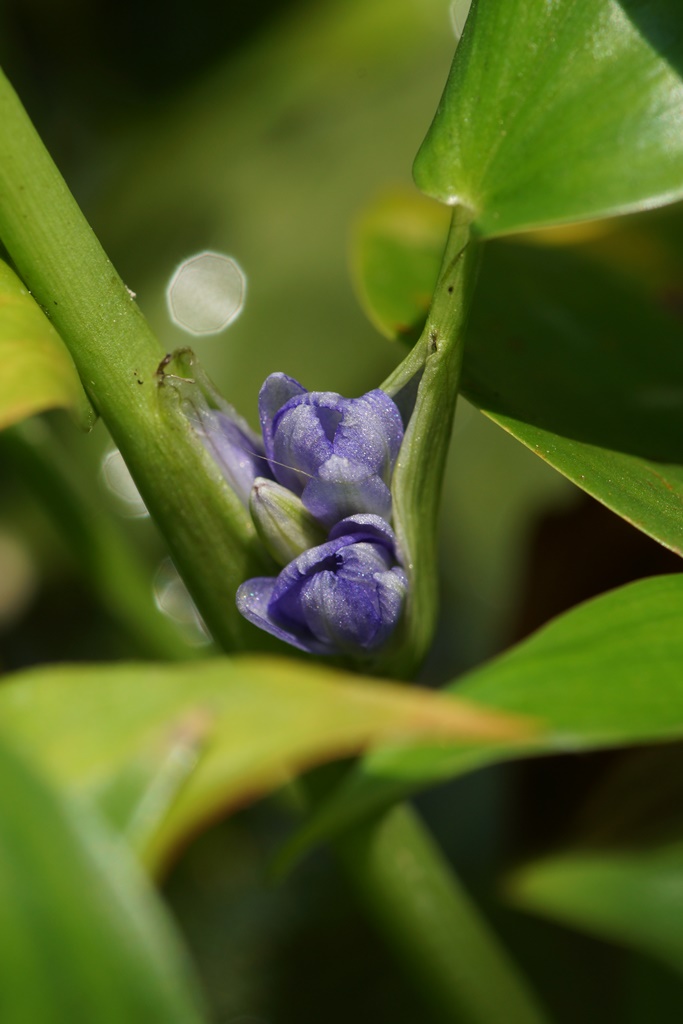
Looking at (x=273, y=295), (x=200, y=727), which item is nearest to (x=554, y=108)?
A: (x=200, y=727)

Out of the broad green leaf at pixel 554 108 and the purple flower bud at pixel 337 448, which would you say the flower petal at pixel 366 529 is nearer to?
the purple flower bud at pixel 337 448

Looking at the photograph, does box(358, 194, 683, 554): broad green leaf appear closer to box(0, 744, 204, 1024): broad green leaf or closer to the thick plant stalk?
the thick plant stalk

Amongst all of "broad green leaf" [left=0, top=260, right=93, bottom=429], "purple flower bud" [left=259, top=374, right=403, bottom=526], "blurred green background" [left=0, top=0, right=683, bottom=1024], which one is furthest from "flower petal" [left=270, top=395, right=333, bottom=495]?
"blurred green background" [left=0, top=0, right=683, bottom=1024]

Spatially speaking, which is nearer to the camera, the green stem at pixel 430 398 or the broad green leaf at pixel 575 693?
the broad green leaf at pixel 575 693

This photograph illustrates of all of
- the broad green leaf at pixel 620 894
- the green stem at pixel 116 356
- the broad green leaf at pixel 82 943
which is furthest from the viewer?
the broad green leaf at pixel 620 894

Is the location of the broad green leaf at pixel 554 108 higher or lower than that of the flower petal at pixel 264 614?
higher

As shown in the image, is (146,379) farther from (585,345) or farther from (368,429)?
(585,345)

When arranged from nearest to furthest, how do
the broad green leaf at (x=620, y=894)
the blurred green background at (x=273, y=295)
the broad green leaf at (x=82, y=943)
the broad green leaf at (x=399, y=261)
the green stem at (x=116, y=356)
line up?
the broad green leaf at (x=82, y=943) < the green stem at (x=116, y=356) < the broad green leaf at (x=620, y=894) < the broad green leaf at (x=399, y=261) < the blurred green background at (x=273, y=295)

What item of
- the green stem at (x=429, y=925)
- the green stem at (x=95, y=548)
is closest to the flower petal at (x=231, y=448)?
the green stem at (x=429, y=925)
